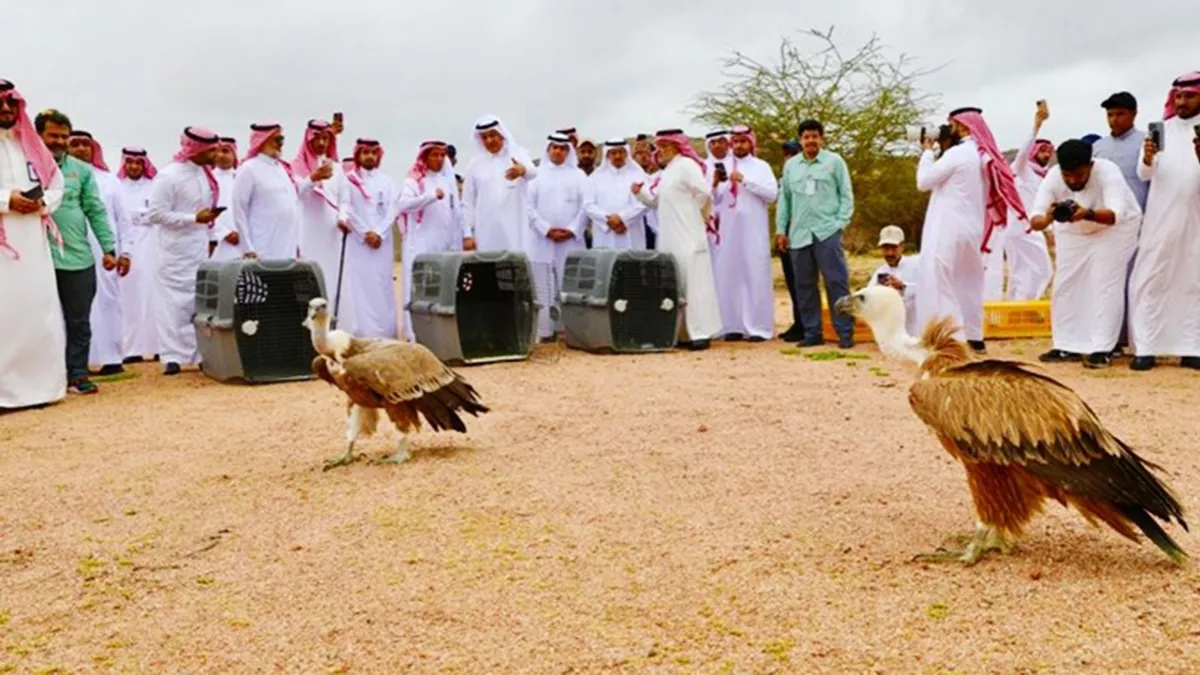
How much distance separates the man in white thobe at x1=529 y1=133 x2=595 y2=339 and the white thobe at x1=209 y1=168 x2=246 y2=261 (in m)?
3.00

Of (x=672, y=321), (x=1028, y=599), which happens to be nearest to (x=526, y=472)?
(x=1028, y=599)

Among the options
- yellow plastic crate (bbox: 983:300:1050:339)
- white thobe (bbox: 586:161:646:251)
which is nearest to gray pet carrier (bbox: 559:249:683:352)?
white thobe (bbox: 586:161:646:251)

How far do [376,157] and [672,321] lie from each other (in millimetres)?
3654

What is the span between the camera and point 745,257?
10.7 metres

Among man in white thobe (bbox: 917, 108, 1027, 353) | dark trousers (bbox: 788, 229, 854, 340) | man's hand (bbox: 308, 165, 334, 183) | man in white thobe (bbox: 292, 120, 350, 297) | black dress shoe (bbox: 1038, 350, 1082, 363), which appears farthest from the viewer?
man in white thobe (bbox: 292, 120, 350, 297)

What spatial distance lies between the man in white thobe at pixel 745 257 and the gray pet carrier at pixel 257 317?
174 inches

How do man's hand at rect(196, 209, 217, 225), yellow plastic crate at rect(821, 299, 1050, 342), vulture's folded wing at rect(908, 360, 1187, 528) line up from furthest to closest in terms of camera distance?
yellow plastic crate at rect(821, 299, 1050, 342), man's hand at rect(196, 209, 217, 225), vulture's folded wing at rect(908, 360, 1187, 528)

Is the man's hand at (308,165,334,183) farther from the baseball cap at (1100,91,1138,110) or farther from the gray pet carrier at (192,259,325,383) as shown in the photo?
the baseball cap at (1100,91,1138,110)

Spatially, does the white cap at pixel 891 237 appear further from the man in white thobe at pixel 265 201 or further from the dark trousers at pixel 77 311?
the dark trousers at pixel 77 311

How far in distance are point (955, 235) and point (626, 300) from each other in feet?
9.62

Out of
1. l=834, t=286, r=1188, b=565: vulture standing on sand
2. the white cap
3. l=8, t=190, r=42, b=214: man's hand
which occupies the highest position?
l=8, t=190, r=42, b=214: man's hand

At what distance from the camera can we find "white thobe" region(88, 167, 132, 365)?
9.63 meters

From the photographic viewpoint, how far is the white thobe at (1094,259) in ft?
26.3

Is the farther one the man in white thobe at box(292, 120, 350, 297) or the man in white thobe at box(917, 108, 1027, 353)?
the man in white thobe at box(292, 120, 350, 297)
